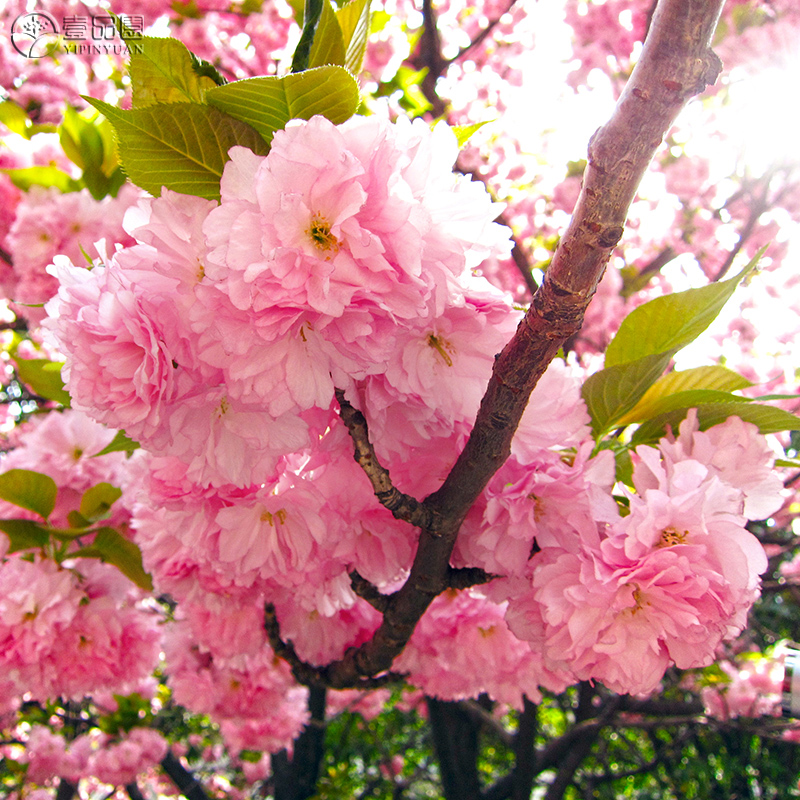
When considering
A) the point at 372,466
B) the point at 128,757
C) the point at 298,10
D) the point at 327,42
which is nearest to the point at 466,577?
the point at 372,466

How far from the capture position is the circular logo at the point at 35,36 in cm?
265

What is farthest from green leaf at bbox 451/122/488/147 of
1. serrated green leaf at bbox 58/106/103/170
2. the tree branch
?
the tree branch

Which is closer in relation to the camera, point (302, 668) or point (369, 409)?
point (369, 409)

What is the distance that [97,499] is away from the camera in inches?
46.0

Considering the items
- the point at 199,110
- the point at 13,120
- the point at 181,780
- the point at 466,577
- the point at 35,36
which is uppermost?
the point at 35,36

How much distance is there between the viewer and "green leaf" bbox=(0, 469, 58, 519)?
1.07 meters

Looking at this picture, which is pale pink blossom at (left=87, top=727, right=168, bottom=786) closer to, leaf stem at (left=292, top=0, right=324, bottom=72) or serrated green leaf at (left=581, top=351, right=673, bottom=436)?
serrated green leaf at (left=581, top=351, right=673, bottom=436)

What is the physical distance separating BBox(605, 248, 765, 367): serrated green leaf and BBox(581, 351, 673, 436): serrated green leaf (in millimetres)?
28

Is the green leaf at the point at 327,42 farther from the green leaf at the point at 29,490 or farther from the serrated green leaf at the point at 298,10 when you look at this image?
the green leaf at the point at 29,490

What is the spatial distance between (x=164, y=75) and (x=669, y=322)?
0.60m

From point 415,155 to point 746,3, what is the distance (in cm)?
274

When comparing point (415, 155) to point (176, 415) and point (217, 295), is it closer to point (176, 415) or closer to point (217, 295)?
point (217, 295)

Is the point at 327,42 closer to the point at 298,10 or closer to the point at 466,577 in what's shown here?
the point at 298,10

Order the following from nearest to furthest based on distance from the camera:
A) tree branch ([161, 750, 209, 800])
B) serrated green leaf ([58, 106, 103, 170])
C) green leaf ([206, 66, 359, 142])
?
1. green leaf ([206, 66, 359, 142])
2. serrated green leaf ([58, 106, 103, 170])
3. tree branch ([161, 750, 209, 800])
